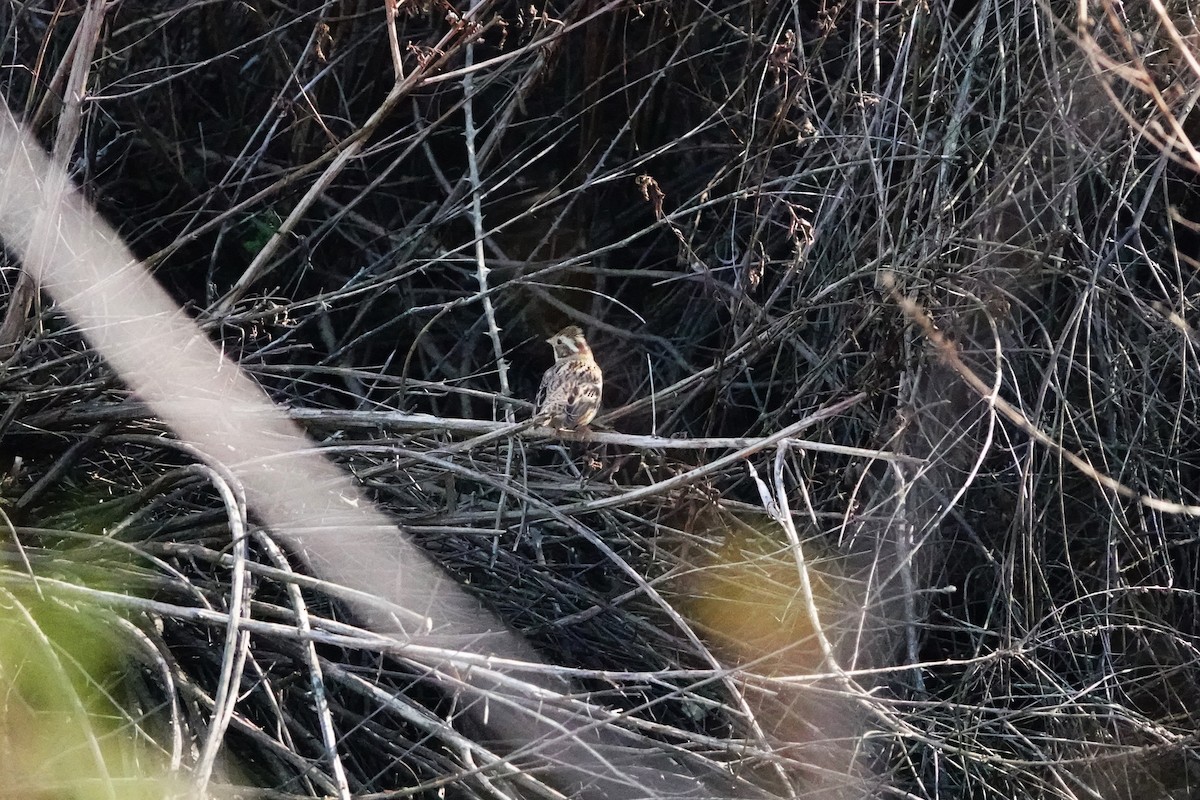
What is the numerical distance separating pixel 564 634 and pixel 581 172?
2.30 meters

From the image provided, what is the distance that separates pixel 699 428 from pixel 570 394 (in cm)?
117

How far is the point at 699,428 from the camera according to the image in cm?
533

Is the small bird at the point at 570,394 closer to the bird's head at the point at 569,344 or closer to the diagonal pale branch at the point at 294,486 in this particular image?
the bird's head at the point at 569,344

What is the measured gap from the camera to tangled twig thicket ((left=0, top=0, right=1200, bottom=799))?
375 cm

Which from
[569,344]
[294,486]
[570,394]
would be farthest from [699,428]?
[294,486]

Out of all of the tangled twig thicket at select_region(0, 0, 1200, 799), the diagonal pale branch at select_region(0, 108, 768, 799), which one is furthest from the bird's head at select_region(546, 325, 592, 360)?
the diagonal pale branch at select_region(0, 108, 768, 799)

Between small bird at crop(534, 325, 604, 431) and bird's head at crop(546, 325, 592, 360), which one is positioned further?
bird's head at crop(546, 325, 592, 360)

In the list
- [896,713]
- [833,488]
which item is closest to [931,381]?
[833,488]

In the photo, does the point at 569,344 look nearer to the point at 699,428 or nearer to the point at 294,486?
the point at 699,428

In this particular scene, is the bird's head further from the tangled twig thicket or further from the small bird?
the tangled twig thicket

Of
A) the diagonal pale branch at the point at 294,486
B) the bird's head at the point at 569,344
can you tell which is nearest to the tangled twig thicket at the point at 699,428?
the diagonal pale branch at the point at 294,486

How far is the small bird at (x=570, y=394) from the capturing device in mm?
4203

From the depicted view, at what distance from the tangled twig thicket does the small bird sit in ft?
0.52

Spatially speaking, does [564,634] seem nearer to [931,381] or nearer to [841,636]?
[841,636]
